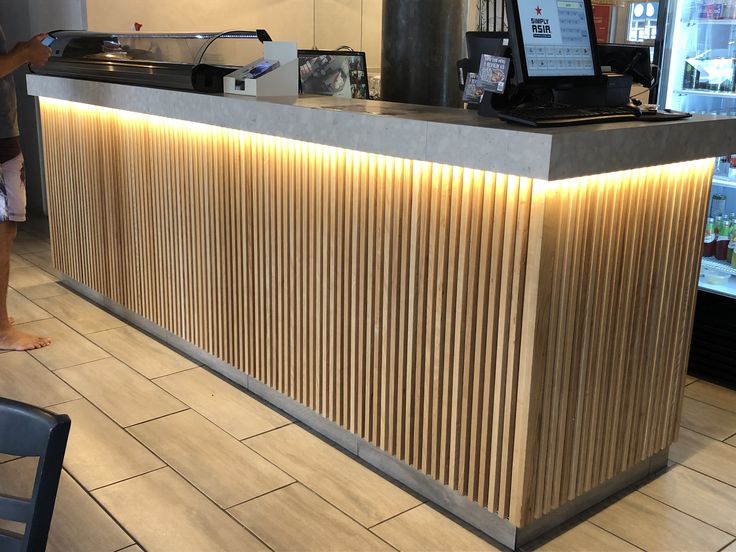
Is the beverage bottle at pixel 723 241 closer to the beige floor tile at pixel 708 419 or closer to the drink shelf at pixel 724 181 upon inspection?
the drink shelf at pixel 724 181

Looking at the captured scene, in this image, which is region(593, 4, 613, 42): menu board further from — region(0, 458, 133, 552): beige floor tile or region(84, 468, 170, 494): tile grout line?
region(0, 458, 133, 552): beige floor tile

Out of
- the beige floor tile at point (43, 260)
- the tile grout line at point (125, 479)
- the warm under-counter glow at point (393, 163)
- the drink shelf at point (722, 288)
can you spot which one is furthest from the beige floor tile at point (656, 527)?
the beige floor tile at point (43, 260)

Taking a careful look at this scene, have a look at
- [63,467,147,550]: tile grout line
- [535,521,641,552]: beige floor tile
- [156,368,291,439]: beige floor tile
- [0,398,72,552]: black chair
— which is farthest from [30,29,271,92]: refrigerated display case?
[0,398,72,552]: black chair

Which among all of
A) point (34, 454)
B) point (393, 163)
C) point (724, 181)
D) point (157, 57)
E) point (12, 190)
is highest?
point (157, 57)

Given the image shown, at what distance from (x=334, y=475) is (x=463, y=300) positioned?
34.8 inches

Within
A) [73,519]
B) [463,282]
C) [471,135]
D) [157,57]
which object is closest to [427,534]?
[463,282]

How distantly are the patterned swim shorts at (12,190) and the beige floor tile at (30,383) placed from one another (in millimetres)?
727

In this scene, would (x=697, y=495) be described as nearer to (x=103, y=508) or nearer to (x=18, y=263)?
(x=103, y=508)

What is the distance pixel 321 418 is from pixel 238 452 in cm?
35

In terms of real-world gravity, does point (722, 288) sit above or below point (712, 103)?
below

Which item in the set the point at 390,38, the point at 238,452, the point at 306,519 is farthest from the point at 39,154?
the point at 306,519

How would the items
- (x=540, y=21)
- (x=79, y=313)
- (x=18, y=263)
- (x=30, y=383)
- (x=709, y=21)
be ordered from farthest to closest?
(x=18, y=263)
(x=79, y=313)
(x=709, y=21)
(x=30, y=383)
(x=540, y=21)

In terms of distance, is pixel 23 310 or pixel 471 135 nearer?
pixel 471 135

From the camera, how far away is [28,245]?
605 centimetres
